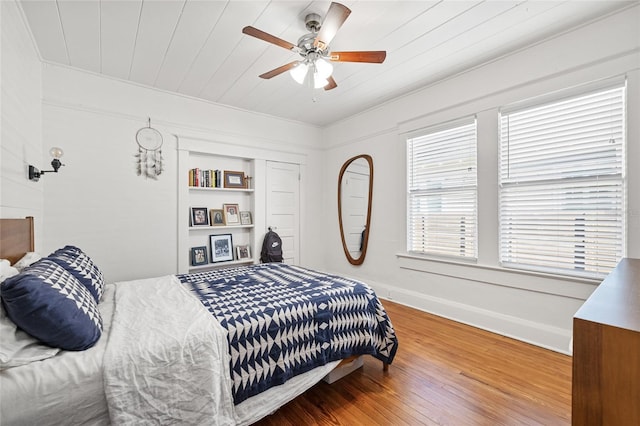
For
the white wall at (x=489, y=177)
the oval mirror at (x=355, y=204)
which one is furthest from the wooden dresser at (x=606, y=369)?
the oval mirror at (x=355, y=204)

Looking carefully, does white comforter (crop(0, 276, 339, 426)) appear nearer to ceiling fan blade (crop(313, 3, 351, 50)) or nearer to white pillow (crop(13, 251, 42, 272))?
white pillow (crop(13, 251, 42, 272))

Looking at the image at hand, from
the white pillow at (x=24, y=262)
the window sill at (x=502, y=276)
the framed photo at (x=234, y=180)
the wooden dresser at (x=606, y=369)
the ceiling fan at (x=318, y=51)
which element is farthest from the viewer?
the framed photo at (x=234, y=180)

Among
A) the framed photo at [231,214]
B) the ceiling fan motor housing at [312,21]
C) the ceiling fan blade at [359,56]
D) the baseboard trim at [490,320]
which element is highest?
the ceiling fan motor housing at [312,21]

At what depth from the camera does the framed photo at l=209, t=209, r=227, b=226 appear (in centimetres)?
369

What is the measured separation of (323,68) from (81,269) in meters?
2.13

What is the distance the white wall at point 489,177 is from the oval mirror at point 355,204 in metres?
0.12

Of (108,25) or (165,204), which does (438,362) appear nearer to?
(165,204)

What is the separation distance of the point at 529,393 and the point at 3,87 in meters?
3.76

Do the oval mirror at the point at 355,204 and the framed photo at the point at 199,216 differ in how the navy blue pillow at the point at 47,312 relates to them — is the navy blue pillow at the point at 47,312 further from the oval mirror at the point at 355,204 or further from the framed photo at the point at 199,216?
the oval mirror at the point at 355,204

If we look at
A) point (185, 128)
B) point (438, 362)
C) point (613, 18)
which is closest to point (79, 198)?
point (185, 128)

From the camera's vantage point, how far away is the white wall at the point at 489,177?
6.75 feet

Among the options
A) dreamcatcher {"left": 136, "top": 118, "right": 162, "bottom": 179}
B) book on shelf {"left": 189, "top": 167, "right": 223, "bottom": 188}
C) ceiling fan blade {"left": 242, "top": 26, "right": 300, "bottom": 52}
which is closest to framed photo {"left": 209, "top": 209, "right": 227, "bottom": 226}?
book on shelf {"left": 189, "top": 167, "right": 223, "bottom": 188}

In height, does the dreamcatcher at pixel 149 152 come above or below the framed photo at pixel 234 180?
above

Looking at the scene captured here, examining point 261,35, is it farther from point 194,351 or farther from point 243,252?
point 243,252
